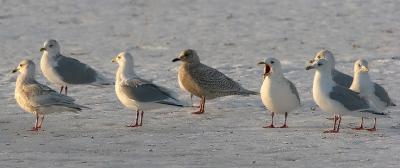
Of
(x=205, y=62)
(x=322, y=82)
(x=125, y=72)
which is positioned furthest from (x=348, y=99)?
(x=205, y=62)

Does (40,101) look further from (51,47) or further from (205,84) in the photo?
(51,47)

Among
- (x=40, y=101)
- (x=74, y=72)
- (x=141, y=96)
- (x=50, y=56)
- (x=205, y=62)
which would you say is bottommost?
(x=40, y=101)

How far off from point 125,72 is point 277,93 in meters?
2.32

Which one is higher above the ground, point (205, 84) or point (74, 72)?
point (74, 72)

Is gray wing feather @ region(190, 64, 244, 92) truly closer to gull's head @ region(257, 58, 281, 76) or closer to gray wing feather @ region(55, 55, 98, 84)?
gull's head @ region(257, 58, 281, 76)

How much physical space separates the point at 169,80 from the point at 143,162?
6595 mm

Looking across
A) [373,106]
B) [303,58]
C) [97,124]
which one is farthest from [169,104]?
[303,58]

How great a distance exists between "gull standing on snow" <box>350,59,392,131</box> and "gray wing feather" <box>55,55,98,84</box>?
4.52 m

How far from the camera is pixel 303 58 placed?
19438 mm

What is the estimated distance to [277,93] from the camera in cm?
1320

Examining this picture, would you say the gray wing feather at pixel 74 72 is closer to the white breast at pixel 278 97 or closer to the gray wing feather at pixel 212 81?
the gray wing feather at pixel 212 81

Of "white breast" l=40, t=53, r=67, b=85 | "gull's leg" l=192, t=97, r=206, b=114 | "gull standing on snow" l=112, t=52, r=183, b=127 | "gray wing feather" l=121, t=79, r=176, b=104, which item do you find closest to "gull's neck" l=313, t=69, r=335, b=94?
"gull standing on snow" l=112, t=52, r=183, b=127

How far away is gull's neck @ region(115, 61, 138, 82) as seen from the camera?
13984mm

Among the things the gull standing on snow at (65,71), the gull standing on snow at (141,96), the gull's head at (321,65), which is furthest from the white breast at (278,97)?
the gull standing on snow at (65,71)
